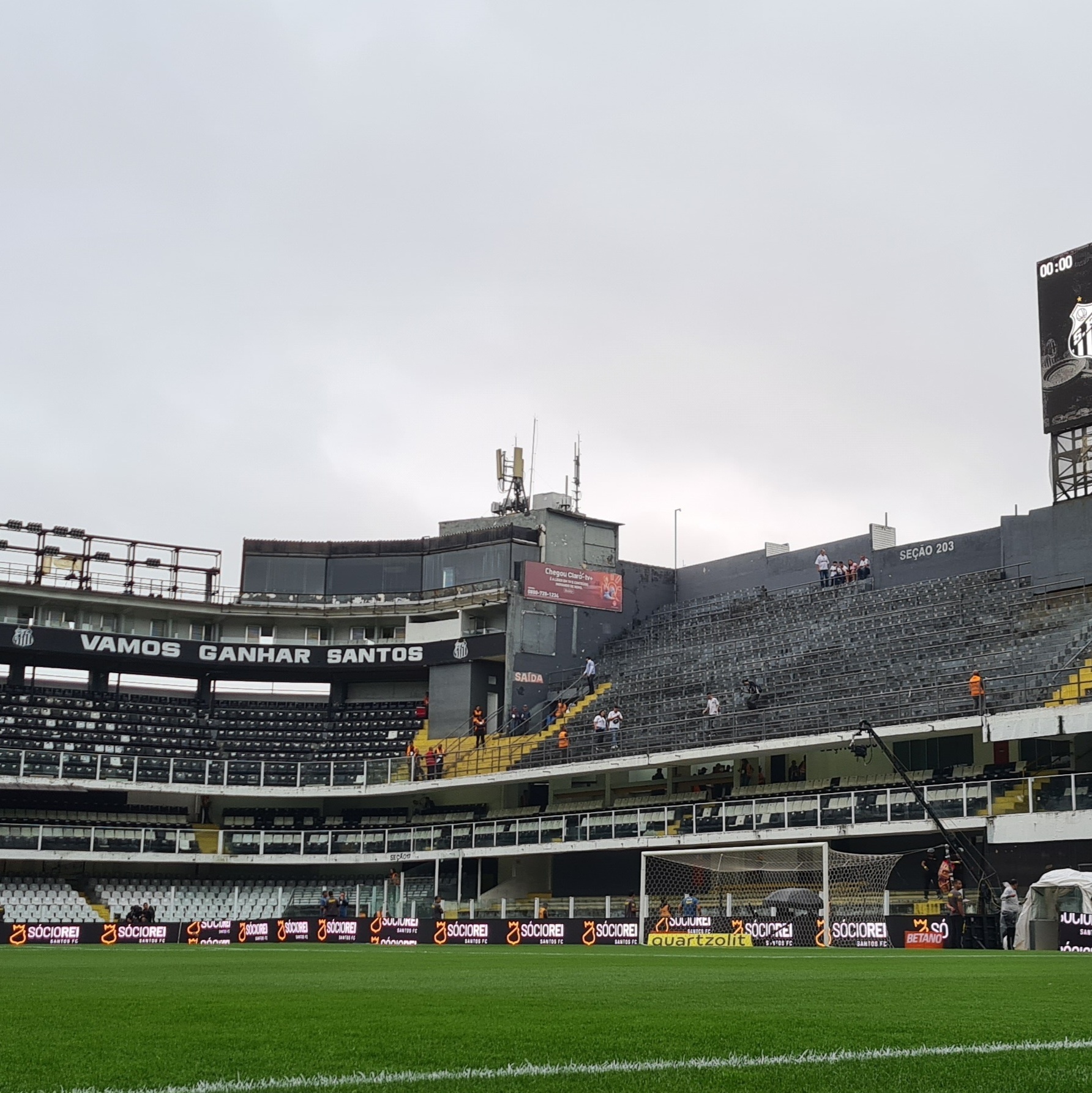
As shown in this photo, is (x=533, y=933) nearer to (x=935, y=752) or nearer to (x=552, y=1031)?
(x=935, y=752)

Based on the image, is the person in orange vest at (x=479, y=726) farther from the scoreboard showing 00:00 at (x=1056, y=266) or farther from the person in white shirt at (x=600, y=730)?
the scoreboard showing 00:00 at (x=1056, y=266)

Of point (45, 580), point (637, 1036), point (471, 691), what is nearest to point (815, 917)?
point (637, 1036)

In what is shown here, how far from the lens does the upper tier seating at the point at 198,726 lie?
193 ft

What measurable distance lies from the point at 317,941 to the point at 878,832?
60.6 ft

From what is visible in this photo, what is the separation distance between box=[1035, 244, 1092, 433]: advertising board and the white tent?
21792 millimetres

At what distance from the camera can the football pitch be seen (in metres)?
6.07

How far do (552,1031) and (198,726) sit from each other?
187 ft

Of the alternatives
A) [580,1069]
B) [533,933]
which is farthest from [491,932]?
[580,1069]

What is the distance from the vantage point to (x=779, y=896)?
114 feet

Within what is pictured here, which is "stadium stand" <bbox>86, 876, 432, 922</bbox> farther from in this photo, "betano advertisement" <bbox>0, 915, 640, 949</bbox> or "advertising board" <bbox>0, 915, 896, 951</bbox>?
"advertising board" <bbox>0, 915, 896, 951</bbox>

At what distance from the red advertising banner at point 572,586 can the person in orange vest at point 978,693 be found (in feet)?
88.3

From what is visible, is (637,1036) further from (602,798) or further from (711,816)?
(602,798)

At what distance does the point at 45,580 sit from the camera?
209ft

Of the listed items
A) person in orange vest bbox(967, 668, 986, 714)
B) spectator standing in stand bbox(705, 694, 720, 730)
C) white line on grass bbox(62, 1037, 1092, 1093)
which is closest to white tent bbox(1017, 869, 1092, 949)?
person in orange vest bbox(967, 668, 986, 714)
